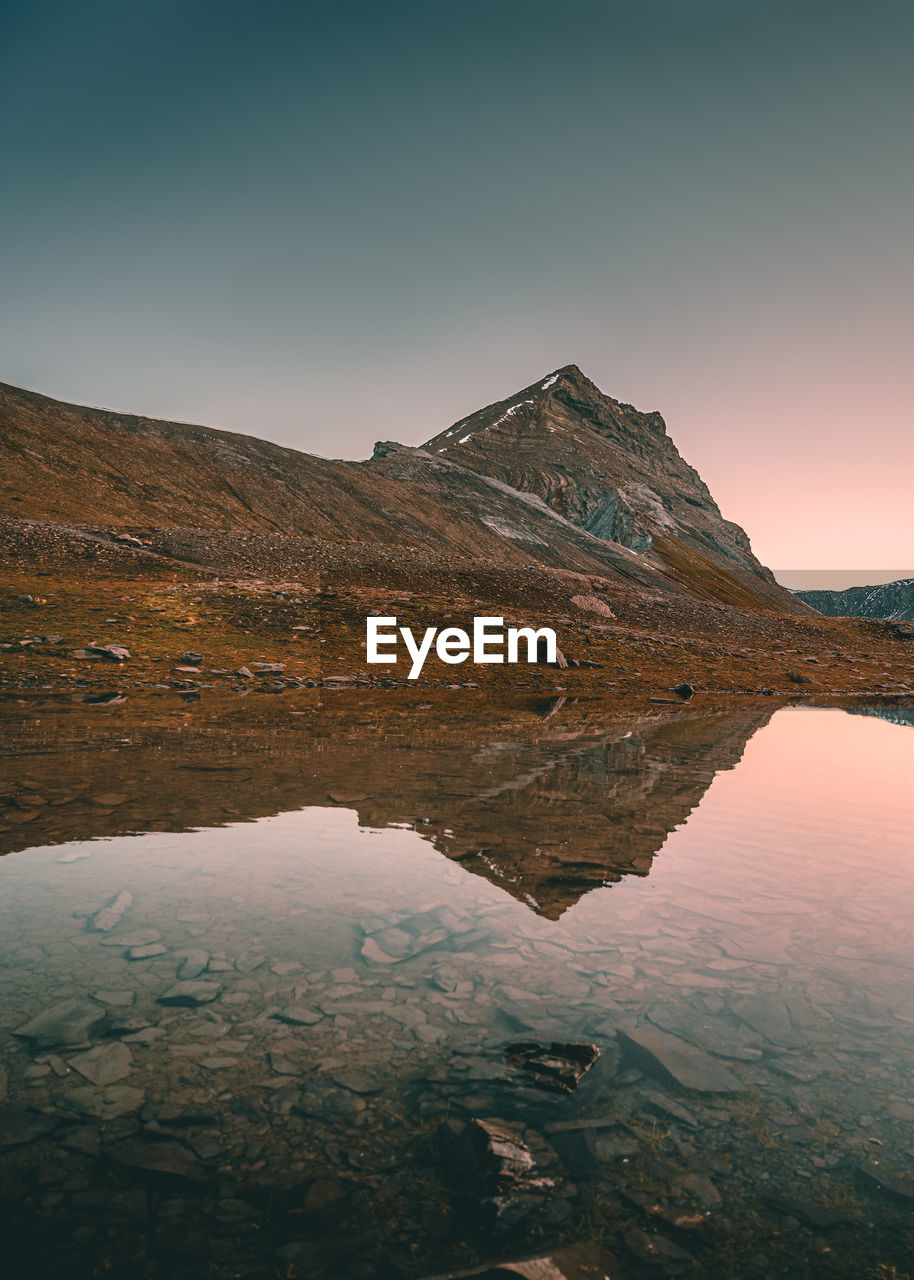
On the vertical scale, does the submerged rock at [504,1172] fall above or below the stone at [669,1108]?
above

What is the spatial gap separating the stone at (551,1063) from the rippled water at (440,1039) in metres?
0.11

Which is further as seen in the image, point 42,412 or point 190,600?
point 42,412

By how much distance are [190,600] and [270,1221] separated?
41225mm

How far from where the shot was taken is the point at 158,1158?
5.36 m

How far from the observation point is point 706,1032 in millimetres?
7406

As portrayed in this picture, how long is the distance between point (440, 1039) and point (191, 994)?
2.76 metres

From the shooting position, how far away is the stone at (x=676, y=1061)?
21.7ft

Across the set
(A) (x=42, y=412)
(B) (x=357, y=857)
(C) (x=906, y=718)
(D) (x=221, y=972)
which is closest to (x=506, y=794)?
(B) (x=357, y=857)

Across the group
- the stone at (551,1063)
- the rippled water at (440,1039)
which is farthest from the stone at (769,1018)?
the stone at (551,1063)

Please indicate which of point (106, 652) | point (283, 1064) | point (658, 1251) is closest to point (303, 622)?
point (106, 652)

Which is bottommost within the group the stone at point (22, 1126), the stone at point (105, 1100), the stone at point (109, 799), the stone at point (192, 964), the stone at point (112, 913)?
the stone at point (105, 1100)

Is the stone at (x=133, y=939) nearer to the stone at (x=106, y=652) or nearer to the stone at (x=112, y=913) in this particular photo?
the stone at (x=112, y=913)

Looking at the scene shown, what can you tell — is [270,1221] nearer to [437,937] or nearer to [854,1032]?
[437,937]

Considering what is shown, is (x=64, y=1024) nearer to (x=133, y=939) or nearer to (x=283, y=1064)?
(x=133, y=939)
